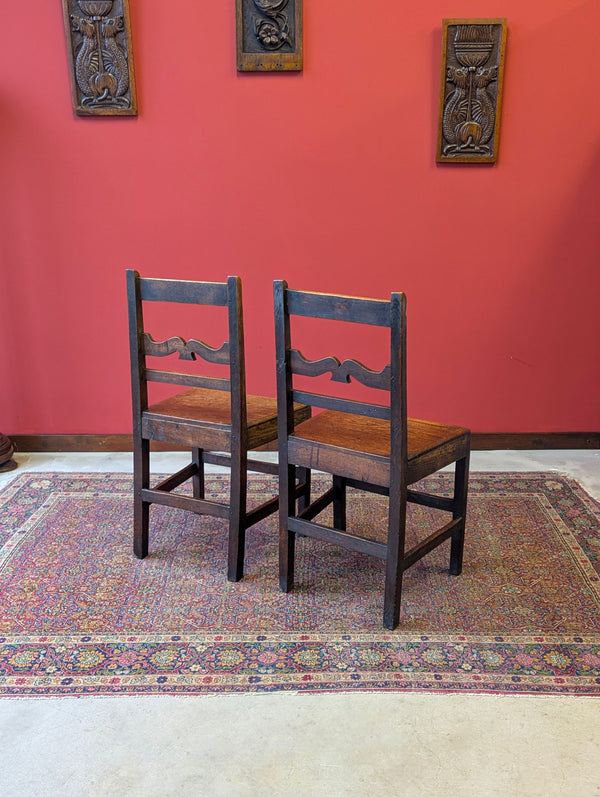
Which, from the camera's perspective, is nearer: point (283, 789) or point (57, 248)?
point (283, 789)

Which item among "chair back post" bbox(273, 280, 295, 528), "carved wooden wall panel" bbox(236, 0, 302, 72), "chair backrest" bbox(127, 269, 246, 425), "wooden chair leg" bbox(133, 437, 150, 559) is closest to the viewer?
"chair back post" bbox(273, 280, 295, 528)

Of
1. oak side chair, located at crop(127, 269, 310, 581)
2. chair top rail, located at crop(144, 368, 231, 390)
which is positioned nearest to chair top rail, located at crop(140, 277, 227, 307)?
oak side chair, located at crop(127, 269, 310, 581)

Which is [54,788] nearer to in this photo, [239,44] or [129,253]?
[129,253]

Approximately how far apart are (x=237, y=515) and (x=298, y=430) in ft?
1.22

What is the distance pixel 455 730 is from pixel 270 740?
47 centimetres

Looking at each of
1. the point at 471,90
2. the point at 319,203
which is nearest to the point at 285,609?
the point at 319,203

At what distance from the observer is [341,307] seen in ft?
7.16

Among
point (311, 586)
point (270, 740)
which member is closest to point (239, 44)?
point (311, 586)

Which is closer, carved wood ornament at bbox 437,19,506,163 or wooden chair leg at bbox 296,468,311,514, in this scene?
wooden chair leg at bbox 296,468,311,514

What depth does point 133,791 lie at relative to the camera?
5.67 ft

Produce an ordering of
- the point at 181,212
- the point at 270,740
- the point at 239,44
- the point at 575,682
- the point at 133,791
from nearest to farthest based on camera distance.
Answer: the point at 133,791, the point at 270,740, the point at 575,682, the point at 239,44, the point at 181,212

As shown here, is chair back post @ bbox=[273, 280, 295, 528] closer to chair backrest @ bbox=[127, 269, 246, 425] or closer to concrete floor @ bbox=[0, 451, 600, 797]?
chair backrest @ bbox=[127, 269, 246, 425]

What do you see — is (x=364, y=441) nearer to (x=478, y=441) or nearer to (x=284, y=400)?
(x=284, y=400)

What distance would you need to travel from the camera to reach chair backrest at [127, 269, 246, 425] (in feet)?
7.90
